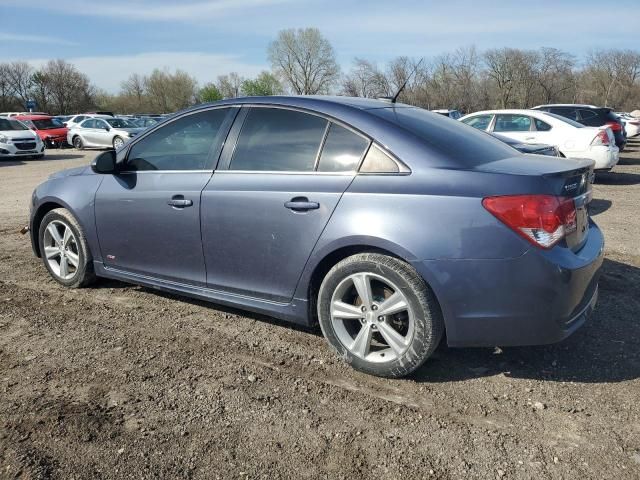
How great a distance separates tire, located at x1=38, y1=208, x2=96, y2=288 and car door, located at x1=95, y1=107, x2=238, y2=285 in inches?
11.9

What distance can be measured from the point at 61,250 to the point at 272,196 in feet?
8.11

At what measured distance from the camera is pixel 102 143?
952 inches

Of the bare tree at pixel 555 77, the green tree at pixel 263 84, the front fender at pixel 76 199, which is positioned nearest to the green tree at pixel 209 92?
the green tree at pixel 263 84

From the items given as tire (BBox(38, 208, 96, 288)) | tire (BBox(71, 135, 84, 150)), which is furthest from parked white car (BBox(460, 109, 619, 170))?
tire (BBox(71, 135, 84, 150))

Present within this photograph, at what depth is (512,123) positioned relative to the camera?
11.9 meters

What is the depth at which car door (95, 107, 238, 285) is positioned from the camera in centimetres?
381

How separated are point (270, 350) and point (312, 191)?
3.68ft

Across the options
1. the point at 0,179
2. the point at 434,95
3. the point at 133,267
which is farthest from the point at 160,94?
the point at 133,267

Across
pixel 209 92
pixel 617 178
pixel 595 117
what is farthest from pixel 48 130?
pixel 209 92

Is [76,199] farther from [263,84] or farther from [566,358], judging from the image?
[263,84]

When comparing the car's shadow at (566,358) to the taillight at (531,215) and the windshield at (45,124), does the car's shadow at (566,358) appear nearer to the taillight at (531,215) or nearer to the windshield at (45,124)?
the taillight at (531,215)

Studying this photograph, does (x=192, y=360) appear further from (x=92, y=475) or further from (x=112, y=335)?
(x=92, y=475)

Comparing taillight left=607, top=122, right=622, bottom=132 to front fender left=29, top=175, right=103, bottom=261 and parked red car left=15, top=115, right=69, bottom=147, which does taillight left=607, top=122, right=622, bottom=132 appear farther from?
parked red car left=15, top=115, right=69, bottom=147

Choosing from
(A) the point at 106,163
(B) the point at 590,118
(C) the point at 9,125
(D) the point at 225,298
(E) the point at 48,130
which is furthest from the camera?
(E) the point at 48,130
